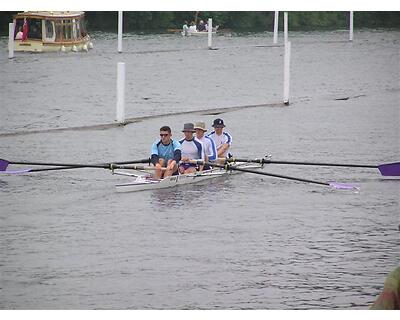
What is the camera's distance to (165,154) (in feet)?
36.7

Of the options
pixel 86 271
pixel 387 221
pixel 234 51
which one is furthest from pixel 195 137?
pixel 234 51

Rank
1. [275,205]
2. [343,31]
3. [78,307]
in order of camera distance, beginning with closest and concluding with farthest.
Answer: [78,307] → [275,205] → [343,31]

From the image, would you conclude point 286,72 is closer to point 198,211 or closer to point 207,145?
point 207,145

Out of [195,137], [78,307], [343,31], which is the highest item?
[343,31]

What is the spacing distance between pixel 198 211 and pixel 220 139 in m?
1.37

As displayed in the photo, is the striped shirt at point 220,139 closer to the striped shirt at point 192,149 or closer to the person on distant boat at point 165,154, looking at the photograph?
the striped shirt at point 192,149

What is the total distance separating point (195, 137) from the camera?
11.6 meters

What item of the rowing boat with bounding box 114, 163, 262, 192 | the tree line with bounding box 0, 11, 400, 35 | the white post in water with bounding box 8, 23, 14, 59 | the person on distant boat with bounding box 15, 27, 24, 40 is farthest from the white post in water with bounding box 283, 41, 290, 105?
the rowing boat with bounding box 114, 163, 262, 192

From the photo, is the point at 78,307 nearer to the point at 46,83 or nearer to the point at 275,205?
the point at 275,205

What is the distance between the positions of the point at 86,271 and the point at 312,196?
387cm

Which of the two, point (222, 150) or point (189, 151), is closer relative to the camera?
point (189, 151)

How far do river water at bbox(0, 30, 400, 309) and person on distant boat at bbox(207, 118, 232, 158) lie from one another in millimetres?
354

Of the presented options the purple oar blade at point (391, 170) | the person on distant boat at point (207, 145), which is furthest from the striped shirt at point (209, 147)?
the purple oar blade at point (391, 170)

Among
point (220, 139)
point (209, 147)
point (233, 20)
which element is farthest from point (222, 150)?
point (233, 20)
